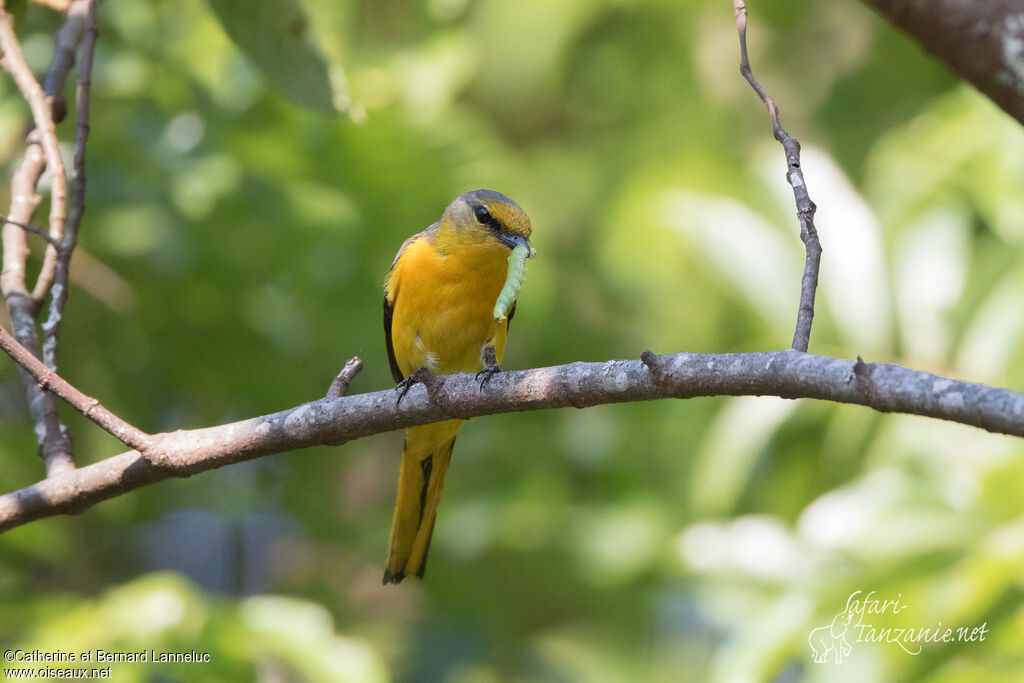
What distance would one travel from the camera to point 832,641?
152 inches

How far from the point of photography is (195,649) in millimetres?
3449

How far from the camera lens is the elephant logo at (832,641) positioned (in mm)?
3762

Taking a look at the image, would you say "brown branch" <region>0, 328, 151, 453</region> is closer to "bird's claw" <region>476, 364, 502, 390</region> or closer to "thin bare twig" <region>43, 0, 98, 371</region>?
"thin bare twig" <region>43, 0, 98, 371</region>

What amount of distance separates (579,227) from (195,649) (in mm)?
4452

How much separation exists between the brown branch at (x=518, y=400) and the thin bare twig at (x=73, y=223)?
0.45 metres

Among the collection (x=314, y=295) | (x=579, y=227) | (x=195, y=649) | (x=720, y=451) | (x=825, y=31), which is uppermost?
(x=825, y=31)

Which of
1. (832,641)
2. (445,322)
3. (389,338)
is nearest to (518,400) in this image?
(445,322)

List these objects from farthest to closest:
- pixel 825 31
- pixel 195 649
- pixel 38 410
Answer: pixel 825 31, pixel 195 649, pixel 38 410

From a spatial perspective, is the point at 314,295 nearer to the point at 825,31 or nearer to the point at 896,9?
the point at 896,9

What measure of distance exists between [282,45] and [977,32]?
7.90ft

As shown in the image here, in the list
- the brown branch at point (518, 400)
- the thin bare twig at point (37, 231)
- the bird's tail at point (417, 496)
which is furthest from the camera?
the bird's tail at point (417, 496)

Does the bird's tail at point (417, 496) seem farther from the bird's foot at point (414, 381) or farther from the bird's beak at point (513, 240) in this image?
the bird's foot at point (414, 381)

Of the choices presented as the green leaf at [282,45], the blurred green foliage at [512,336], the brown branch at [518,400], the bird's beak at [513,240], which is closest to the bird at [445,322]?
the bird's beak at [513,240]

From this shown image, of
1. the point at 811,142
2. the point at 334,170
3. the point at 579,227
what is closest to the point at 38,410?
the point at 334,170
